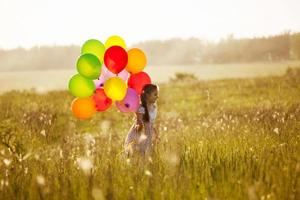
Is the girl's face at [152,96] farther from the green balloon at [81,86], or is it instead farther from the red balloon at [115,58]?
the green balloon at [81,86]

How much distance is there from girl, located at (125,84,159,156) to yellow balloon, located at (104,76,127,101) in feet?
1.47

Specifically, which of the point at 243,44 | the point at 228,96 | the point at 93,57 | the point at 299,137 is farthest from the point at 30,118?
the point at 243,44

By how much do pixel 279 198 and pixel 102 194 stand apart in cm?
149

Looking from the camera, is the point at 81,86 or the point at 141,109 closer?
the point at 81,86

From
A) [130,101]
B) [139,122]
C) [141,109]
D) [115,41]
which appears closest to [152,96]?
[141,109]

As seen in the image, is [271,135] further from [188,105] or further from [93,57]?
[188,105]

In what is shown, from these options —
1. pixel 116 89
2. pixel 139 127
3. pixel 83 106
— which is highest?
pixel 116 89

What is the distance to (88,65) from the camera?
19.2ft

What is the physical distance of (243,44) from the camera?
49.0 meters

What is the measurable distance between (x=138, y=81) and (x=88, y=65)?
0.68 m

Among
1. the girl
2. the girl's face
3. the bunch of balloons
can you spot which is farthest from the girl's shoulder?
the bunch of balloons

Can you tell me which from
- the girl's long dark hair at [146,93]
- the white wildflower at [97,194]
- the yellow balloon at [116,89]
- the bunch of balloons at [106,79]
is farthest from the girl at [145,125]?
the white wildflower at [97,194]

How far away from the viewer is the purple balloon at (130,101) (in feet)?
19.4

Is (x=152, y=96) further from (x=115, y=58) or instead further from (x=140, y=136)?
(x=115, y=58)
